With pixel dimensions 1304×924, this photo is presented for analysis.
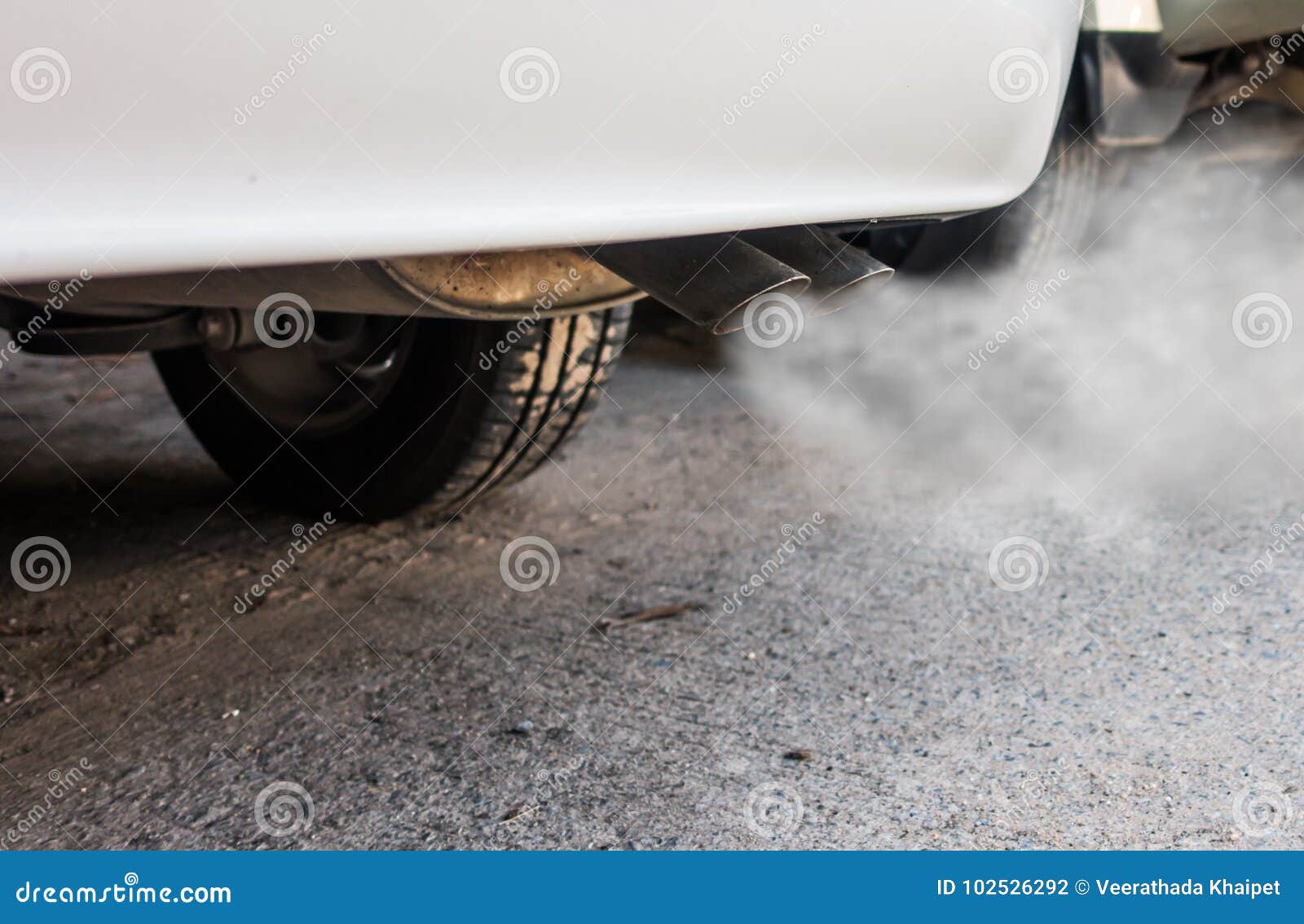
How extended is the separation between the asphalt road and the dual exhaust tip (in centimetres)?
49

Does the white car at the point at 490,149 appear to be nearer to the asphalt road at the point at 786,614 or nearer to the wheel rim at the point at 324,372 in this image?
the wheel rim at the point at 324,372

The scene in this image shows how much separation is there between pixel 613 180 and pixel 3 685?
1.04m

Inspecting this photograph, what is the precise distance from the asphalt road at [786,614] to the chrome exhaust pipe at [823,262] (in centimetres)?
49

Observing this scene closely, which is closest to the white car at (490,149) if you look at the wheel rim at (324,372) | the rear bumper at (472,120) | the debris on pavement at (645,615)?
the rear bumper at (472,120)

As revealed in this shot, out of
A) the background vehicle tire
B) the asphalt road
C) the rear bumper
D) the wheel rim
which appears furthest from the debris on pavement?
the rear bumper

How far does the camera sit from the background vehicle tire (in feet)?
5.77

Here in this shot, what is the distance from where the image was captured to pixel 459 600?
1.65m

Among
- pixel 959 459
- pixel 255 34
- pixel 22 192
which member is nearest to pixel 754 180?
pixel 255 34

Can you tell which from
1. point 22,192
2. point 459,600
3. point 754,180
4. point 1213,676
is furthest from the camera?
point 459,600

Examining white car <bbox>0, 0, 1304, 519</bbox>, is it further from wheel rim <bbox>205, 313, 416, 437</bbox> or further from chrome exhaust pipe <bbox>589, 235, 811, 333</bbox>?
wheel rim <bbox>205, 313, 416, 437</bbox>

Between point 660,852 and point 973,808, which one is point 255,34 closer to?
point 660,852

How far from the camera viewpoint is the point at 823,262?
1125mm

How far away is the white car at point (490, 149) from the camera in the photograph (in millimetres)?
723

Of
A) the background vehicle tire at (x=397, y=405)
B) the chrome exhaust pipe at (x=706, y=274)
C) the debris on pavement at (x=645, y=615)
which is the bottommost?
the debris on pavement at (x=645, y=615)
